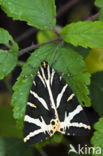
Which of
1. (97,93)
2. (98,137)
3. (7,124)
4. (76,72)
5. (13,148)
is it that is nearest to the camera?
(98,137)

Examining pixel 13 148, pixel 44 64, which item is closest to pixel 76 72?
pixel 44 64

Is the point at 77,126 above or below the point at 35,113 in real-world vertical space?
below

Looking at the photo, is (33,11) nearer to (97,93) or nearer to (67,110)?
(67,110)

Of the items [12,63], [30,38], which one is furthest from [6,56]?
[30,38]

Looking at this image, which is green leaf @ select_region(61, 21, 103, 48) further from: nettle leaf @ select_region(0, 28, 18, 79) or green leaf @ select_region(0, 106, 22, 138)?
green leaf @ select_region(0, 106, 22, 138)

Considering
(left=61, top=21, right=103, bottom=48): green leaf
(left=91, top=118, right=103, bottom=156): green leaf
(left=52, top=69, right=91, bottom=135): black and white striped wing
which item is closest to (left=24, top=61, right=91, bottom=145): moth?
(left=52, top=69, right=91, bottom=135): black and white striped wing

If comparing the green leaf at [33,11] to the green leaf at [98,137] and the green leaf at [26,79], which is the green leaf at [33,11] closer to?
the green leaf at [26,79]

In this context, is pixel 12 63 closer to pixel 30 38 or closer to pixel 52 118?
pixel 52 118
